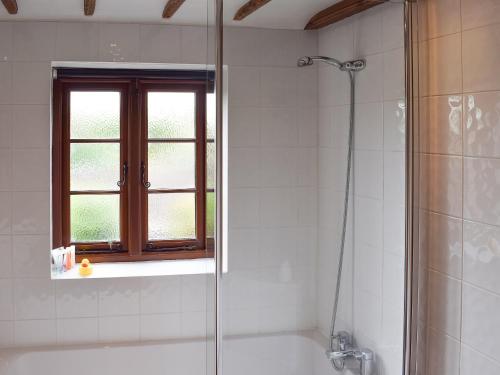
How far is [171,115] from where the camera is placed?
1.94m

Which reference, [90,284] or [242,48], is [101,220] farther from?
[242,48]

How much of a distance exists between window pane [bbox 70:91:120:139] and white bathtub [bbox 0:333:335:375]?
28.8 inches

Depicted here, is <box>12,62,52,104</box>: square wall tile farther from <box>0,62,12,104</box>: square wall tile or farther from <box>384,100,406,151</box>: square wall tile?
<box>384,100,406,151</box>: square wall tile

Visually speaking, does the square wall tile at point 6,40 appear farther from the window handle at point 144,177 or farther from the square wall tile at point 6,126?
the window handle at point 144,177

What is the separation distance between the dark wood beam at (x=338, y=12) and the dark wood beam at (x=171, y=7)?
0.44 meters

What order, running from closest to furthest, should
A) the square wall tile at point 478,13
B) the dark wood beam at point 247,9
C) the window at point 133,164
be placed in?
the square wall tile at point 478,13
the dark wood beam at point 247,9
the window at point 133,164

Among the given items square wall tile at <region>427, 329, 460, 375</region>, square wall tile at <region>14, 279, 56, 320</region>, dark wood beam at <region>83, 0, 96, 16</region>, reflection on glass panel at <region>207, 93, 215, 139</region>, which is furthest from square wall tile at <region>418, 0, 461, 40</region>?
square wall tile at <region>14, 279, 56, 320</region>

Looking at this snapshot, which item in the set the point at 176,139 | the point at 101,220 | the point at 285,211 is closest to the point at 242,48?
the point at 176,139

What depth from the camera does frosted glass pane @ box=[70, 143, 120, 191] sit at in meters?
1.86

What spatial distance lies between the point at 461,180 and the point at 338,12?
688 millimetres

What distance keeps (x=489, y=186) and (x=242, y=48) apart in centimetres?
87

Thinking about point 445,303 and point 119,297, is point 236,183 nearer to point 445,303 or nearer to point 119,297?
point 119,297

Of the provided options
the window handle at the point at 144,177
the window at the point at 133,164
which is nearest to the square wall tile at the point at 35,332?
the window at the point at 133,164

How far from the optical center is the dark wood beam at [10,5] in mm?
1746
